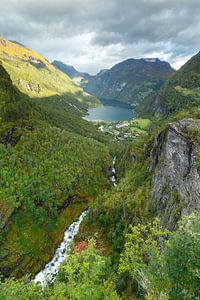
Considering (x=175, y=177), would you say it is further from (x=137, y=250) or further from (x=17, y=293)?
(x=17, y=293)

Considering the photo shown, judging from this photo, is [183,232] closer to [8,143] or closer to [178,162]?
[178,162]

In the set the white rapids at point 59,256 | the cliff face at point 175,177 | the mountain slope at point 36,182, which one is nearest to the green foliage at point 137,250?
the cliff face at point 175,177

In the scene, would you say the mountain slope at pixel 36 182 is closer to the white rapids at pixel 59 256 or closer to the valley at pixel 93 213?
the valley at pixel 93 213

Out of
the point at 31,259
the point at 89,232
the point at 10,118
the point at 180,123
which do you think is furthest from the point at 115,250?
the point at 10,118

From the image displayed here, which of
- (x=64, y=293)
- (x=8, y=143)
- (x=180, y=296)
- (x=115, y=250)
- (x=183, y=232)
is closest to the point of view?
(x=180, y=296)

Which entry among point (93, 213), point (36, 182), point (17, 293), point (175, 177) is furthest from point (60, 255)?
point (17, 293)

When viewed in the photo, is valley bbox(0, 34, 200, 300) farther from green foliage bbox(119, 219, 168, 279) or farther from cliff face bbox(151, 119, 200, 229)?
cliff face bbox(151, 119, 200, 229)
